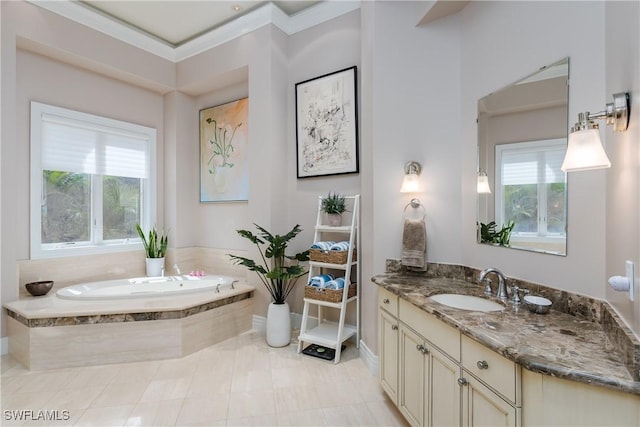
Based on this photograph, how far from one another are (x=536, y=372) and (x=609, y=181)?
2.85ft

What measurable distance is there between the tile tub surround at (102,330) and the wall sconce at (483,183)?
248cm

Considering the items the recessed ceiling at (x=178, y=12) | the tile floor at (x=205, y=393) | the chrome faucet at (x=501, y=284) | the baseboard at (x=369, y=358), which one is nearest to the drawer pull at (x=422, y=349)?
the chrome faucet at (x=501, y=284)

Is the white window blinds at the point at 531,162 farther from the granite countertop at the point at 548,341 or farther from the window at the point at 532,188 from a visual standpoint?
the granite countertop at the point at 548,341

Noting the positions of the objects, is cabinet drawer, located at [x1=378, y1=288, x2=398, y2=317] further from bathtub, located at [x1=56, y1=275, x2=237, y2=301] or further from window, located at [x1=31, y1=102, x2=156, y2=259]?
window, located at [x1=31, y1=102, x2=156, y2=259]

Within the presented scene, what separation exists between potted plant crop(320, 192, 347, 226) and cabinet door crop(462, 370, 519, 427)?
1.82 metres

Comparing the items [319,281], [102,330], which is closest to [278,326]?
[319,281]

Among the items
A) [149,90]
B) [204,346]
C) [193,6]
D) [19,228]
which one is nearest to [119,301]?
[204,346]

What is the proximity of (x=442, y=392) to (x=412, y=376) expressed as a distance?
10.6 inches

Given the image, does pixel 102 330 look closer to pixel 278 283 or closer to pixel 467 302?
pixel 278 283

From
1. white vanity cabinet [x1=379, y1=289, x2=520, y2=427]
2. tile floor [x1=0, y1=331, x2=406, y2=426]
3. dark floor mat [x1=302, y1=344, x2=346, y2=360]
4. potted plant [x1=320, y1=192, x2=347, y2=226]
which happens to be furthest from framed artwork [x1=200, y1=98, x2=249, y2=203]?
white vanity cabinet [x1=379, y1=289, x2=520, y2=427]

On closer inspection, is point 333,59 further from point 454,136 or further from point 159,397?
point 159,397

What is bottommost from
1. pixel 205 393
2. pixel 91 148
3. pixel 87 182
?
pixel 205 393

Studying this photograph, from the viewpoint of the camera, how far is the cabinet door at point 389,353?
1897 millimetres

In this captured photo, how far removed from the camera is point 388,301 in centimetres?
202
